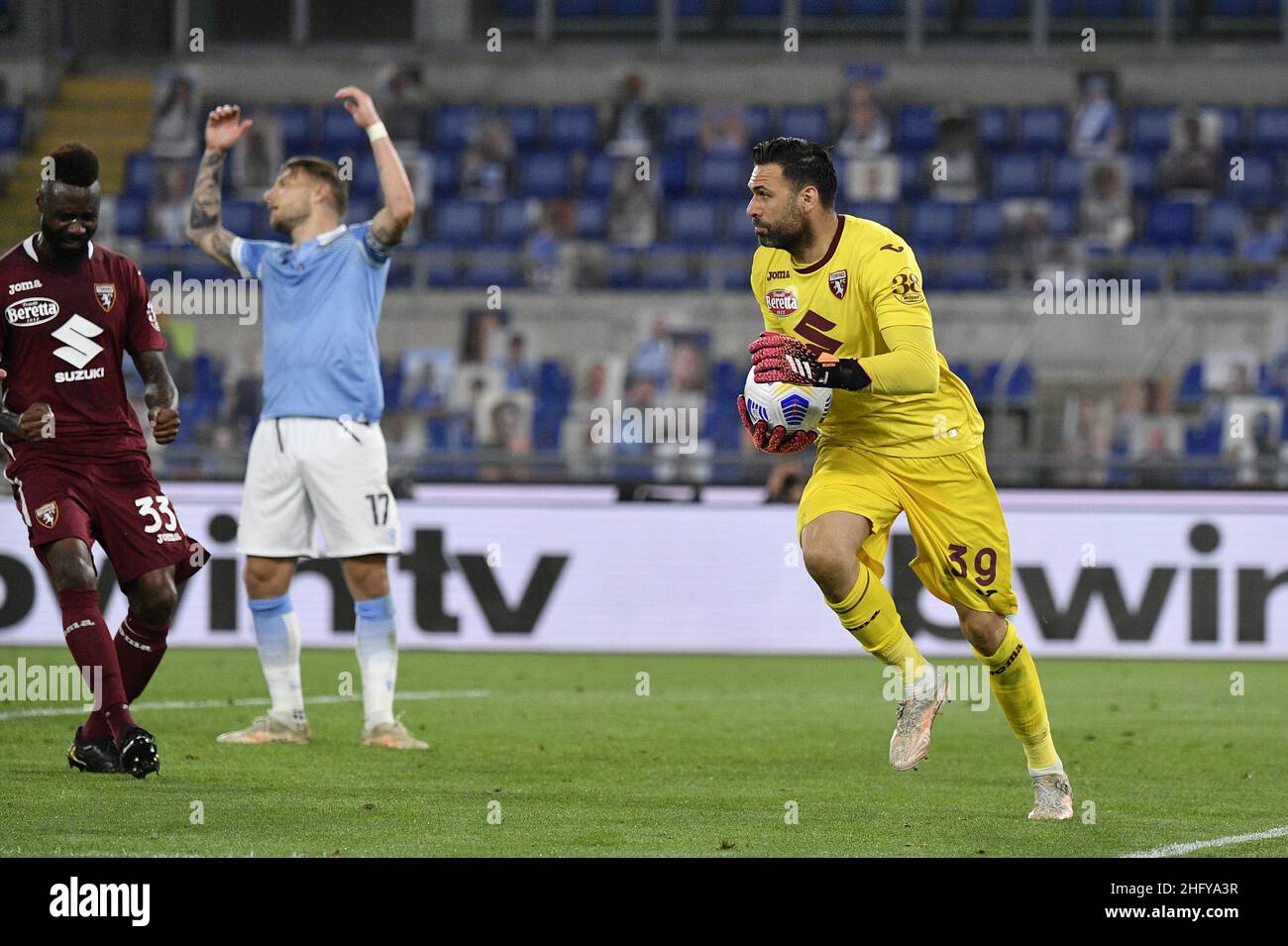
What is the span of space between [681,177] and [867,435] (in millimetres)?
15052

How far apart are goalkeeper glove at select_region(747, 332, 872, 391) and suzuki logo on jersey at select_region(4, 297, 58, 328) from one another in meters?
2.74

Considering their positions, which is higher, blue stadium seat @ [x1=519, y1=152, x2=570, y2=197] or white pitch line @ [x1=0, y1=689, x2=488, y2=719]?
blue stadium seat @ [x1=519, y1=152, x2=570, y2=197]

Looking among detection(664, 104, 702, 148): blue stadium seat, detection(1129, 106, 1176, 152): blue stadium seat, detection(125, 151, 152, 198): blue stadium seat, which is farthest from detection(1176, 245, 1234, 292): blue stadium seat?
detection(125, 151, 152, 198): blue stadium seat

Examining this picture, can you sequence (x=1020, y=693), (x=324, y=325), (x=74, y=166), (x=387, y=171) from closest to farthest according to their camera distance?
1. (x=1020, y=693)
2. (x=74, y=166)
3. (x=387, y=171)
4. (x=324, y=325)

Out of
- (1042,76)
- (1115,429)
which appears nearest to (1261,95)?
(1042,76)

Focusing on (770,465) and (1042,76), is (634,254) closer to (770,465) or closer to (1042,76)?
(770,465)

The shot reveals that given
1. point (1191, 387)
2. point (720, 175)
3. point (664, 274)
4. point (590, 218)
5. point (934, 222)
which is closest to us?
point (1191, 387)

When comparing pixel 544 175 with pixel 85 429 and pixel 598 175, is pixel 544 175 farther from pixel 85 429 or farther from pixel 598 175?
pixel 85 429

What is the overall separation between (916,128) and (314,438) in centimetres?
1468

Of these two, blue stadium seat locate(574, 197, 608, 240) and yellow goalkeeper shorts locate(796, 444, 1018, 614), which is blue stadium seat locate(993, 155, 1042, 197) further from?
yellow goalkeeper shorts locate(796, 444, 1018, 614)

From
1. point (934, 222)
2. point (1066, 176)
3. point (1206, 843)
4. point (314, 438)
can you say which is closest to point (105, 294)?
point (314, 438)

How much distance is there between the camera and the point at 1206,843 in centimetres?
630

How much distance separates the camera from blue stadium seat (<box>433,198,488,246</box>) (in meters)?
21.4

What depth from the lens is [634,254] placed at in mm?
19531
